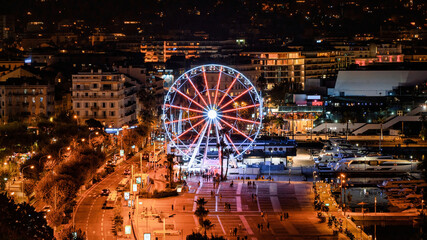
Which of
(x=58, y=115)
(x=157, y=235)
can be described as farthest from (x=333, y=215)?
(x=58, y=115)

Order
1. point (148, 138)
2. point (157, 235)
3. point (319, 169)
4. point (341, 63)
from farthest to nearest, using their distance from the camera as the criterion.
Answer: point (341, 63)
point (148, 138)
point (319, 169)
point (157, 235)

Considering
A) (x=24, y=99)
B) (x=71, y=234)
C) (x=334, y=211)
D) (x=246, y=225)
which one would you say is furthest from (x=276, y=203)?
(x=24, y=99)

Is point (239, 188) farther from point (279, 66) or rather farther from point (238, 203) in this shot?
point (279, 66)

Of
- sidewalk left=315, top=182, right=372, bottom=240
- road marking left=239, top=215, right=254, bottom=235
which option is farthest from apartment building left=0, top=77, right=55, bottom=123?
road marking left=239, top=215, right=254, bottom=235

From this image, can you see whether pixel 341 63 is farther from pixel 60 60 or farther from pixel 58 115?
pixel 58 115

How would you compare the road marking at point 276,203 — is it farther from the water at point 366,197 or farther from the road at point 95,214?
the road at point 95,214

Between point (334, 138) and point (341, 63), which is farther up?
point (341, 63)
